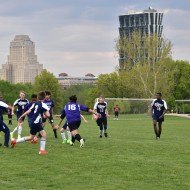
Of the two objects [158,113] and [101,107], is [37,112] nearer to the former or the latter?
[158,113]

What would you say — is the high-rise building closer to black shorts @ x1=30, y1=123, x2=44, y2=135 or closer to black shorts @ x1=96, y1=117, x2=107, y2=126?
black shorts @ x1=96, y1=117, x2=107, y2=126

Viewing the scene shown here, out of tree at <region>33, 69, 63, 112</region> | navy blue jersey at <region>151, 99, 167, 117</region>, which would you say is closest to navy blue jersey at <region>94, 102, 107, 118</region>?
navy blue jersey at <region>151, 99, 167, 117</region>

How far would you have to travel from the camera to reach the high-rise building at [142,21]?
18962 centimetres

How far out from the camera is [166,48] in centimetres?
8250

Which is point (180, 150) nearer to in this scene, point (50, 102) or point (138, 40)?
point (50, 102)

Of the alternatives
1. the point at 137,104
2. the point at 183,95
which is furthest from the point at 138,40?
the point at 183,95

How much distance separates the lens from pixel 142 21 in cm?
19550

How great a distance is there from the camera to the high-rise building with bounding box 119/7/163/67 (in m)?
190

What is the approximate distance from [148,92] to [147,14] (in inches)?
4374

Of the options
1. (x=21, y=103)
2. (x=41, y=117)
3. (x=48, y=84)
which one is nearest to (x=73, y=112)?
(x=41, y=117)

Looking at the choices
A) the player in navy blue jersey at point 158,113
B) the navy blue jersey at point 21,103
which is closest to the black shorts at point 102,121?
the player in navy blue jersey at point 158,113

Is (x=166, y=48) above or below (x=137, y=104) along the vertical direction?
above

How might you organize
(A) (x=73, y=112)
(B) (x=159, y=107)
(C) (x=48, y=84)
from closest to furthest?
(A) (x=73, y=112) < (B) (x=159, y=107) < (C) (x=48, y=84)

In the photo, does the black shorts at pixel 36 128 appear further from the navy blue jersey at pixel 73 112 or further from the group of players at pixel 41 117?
the navy blue jersey at pixel 73 112
